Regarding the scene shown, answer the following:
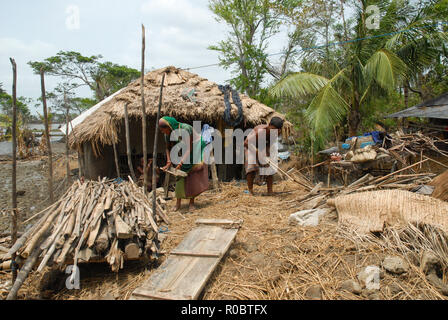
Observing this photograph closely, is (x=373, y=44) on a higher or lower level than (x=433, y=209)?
higher

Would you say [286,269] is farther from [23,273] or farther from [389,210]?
[23,273]

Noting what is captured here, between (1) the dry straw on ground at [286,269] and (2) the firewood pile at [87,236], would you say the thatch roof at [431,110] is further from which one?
(2) the firewood pile at [87,236]

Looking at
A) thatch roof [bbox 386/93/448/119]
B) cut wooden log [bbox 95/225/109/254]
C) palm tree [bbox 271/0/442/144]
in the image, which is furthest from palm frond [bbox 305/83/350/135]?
cut wooden log [bbox 95/225/109/254]

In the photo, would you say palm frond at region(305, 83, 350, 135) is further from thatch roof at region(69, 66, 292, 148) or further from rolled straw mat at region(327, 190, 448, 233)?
rolled straw mat at region(327, 190, 448, 233)

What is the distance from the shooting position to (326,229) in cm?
343

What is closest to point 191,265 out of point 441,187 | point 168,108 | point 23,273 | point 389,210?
point 23,273

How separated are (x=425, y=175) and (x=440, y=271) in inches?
70.6

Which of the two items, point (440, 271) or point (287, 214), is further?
point (287, 214)

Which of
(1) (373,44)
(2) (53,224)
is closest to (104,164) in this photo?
(2) (53,224)

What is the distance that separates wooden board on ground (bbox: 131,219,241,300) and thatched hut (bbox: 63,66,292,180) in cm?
416

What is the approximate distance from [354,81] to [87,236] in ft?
28.5

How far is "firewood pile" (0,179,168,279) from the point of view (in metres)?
2.45
